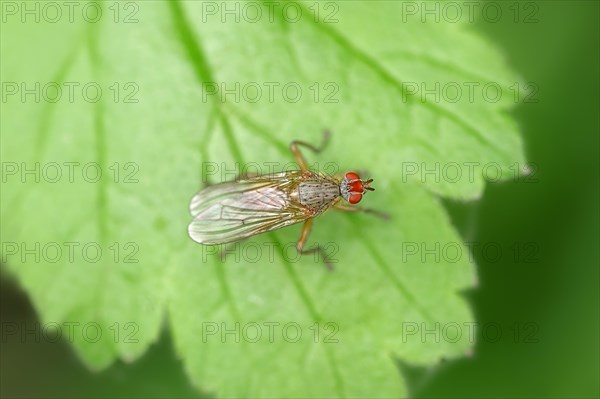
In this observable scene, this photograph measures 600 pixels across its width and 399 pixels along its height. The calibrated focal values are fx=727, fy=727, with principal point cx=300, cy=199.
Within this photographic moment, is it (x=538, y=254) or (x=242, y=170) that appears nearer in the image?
(x=242, y=170)

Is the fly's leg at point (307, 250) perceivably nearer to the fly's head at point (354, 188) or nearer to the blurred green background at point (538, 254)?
the fly's head at point (354, 188)

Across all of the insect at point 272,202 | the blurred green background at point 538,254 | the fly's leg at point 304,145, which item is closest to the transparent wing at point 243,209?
the insect at point 272,202

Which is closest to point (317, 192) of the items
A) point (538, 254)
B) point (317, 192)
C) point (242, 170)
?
point (317, 192)

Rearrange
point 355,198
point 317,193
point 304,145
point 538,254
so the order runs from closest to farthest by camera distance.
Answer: point 304,145 → point 355,198 → point 317,193 → point 538,254

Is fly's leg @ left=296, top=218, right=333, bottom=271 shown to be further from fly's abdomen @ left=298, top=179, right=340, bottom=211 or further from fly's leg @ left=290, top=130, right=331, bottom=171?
fly's leg @ left=290, top=130, right=331, bottom=171

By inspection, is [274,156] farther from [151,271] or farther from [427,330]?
[427,330]

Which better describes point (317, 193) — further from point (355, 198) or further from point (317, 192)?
point (355, 198)

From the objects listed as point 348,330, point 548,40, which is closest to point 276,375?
point 348,330
